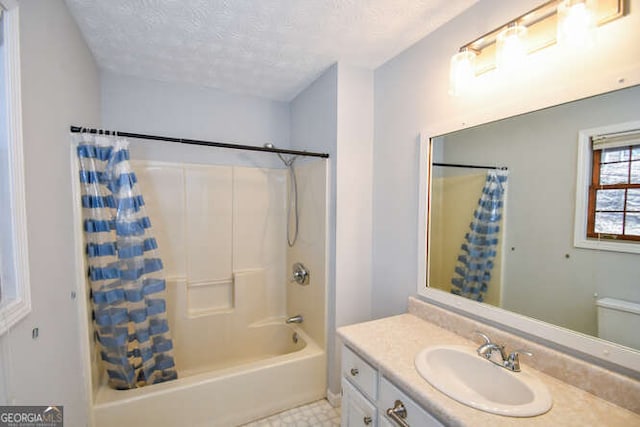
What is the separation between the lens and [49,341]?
1.06 metres

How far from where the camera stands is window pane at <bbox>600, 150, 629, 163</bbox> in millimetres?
895

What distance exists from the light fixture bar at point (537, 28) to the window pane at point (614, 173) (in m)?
0.49

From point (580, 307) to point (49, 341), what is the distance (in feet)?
6.70

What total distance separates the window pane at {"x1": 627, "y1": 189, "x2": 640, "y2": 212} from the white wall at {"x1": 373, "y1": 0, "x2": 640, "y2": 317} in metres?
0.35

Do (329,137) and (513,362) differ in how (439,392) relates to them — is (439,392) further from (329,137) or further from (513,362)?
(329,137)

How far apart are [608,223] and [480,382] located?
770 mm

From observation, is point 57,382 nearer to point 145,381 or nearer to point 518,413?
point 145,381

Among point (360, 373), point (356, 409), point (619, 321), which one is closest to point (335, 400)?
point (356, 409)

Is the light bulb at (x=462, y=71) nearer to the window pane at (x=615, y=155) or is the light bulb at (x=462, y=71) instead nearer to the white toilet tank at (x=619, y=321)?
the window pane at (x=615, y=155)

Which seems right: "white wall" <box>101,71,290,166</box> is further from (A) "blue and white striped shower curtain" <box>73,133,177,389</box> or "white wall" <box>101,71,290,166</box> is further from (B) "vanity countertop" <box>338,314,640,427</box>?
(B) "vanity countertop" <box>338,314,640,427</box>

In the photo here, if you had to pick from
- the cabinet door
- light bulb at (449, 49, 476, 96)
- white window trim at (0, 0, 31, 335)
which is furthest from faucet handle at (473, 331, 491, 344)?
white window trim at (0, 0, 31, 335)

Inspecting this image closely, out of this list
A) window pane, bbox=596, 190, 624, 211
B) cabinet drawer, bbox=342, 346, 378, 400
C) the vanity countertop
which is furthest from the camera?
cabinet drawer, bbox=342, 346, 378, 400

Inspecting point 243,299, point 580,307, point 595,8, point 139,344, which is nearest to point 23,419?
point 139,344

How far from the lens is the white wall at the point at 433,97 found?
92cm
